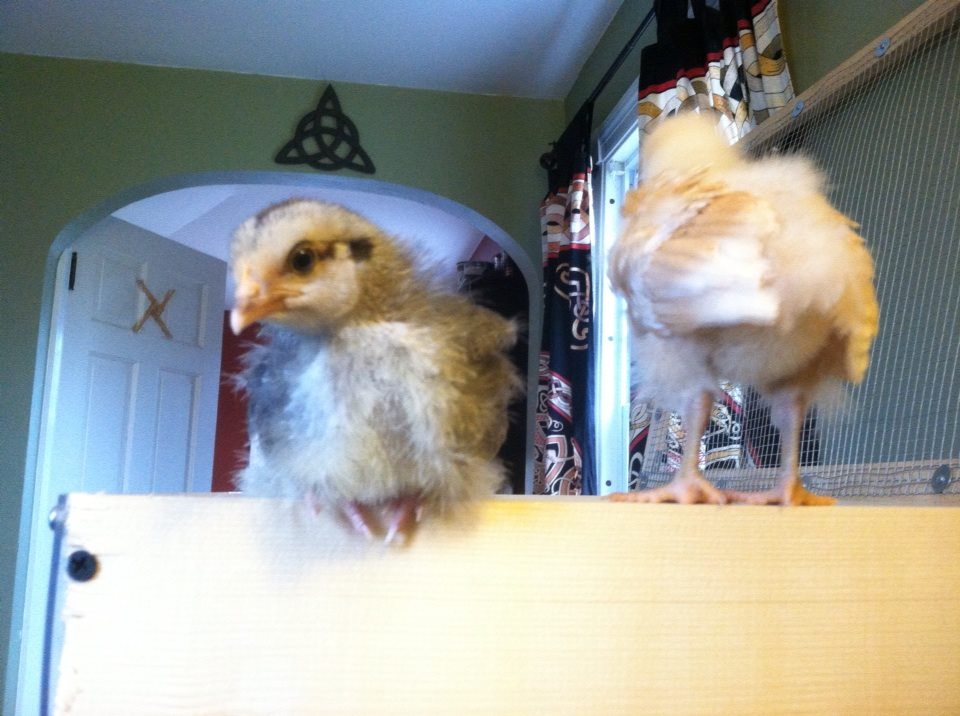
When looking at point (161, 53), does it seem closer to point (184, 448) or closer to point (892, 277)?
point (184, 448)

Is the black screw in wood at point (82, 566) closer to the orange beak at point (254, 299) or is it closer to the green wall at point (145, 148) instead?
the orange beak at point (254, 299)

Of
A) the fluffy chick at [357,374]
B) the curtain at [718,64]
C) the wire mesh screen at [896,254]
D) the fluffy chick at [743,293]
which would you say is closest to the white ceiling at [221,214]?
the curtain at [718,64]

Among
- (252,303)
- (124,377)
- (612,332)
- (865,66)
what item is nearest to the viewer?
(252,303)

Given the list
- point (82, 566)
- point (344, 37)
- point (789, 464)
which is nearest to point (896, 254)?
point (789, 464)

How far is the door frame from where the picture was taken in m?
2.32

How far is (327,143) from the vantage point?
8.52ft

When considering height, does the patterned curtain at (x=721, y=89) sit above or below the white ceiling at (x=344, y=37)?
below

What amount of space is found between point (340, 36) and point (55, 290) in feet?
4.35

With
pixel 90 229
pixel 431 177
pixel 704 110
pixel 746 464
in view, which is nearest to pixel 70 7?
pixel 90 229

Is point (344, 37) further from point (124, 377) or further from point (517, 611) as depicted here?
point (517, 611)

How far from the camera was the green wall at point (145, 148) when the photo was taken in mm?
2430

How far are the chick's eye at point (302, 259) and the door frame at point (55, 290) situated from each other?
183 cm

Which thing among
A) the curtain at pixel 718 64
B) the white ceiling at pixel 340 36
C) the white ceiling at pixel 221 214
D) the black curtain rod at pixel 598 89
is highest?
the white ceiling at pixel 340 36

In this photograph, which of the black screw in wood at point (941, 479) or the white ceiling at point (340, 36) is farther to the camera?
the white ceiling at point (340, 36)
